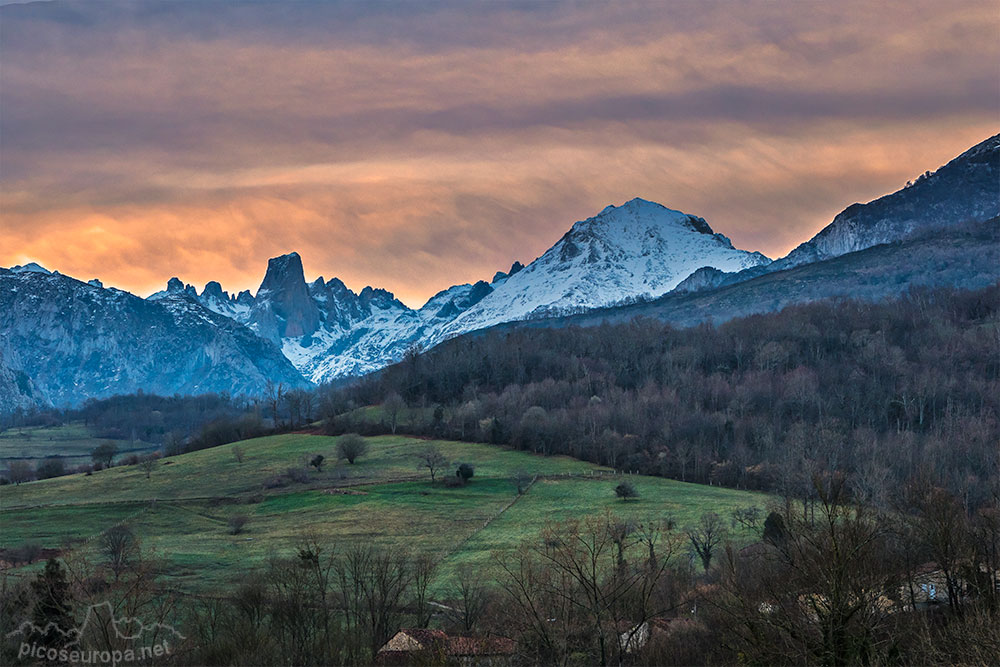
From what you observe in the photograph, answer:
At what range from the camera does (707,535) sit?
84.4m

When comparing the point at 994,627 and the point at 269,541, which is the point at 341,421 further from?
the point at 994,627

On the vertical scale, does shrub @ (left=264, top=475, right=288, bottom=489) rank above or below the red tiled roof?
above

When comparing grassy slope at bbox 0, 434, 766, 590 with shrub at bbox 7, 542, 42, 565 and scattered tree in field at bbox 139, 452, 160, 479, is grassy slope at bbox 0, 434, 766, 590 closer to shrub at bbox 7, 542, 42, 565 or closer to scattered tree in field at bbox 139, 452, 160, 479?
scattered tree in field at bbox 139, 452, 160, 479

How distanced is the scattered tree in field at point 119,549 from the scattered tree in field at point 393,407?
265 feet

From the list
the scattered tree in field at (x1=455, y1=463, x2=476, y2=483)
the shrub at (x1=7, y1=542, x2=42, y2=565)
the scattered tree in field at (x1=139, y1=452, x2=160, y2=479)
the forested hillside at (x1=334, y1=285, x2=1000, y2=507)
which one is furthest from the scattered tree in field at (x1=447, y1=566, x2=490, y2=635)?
the scattered tree in field at (x1=139, y1=452, x2=160, y2=479)

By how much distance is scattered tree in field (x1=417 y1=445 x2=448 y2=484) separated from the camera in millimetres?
128275

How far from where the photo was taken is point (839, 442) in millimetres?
144625

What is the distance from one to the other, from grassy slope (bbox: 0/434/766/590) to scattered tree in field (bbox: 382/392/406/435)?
2473 cm

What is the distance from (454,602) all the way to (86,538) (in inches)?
2013

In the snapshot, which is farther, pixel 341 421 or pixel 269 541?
pixel 341 421

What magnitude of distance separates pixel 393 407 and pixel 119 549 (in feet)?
330

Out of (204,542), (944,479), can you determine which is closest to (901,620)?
(204,542)

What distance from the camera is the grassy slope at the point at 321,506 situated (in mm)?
92875

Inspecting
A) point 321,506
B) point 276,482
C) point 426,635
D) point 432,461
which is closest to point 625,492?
point 432,461
